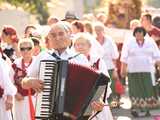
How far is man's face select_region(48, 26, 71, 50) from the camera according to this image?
8391mm

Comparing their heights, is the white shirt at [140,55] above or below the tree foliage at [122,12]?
below

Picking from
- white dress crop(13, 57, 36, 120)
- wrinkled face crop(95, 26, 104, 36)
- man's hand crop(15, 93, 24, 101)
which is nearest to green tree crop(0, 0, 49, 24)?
wrinkled face crop(95, 26, 104, 36)

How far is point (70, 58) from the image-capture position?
838 centimetres

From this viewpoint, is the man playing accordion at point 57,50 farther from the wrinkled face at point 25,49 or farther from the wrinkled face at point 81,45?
the wrinkled face at point 25,49

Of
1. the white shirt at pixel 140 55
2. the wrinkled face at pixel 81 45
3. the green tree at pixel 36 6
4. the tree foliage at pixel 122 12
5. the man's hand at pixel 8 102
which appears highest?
the green tree at pixel 36 6

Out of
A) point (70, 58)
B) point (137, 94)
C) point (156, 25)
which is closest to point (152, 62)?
point (137, 94)

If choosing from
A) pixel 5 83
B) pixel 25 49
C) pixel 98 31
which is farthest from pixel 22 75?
pixel 98 31

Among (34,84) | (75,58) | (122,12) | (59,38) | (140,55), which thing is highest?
(122,12)

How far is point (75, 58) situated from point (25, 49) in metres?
3.28

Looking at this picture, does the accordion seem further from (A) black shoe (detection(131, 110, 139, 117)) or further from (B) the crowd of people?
(A) black shoe (detection(131, 110, 139, 117))

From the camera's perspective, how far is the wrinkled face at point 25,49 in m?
11.6

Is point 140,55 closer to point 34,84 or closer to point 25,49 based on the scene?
point 25,49

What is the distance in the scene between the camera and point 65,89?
8.03m

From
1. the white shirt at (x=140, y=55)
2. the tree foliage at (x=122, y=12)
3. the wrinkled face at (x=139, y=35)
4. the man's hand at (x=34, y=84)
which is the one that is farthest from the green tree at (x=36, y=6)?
the man's hand at (x=34, y=84)
